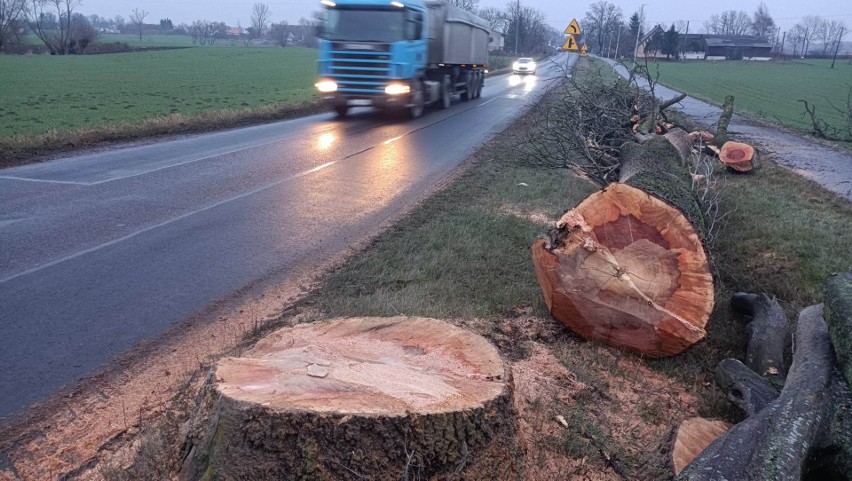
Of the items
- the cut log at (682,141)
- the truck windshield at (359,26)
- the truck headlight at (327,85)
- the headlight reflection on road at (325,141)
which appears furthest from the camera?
the truck headlight at (327,85)

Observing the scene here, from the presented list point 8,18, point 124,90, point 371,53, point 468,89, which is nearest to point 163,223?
point 371,53

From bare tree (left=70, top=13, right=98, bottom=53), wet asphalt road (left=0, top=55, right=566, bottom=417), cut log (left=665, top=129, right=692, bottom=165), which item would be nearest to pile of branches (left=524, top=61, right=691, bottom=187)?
cut log (left=665, top=129, right=692, bottom=165)

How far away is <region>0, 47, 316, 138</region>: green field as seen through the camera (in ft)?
58.9

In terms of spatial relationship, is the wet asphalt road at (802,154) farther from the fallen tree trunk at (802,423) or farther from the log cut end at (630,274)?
the fallen tree trunk at (802,423)

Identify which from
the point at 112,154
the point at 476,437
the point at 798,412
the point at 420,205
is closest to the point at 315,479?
the point at 476,437

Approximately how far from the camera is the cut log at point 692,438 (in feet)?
9.91

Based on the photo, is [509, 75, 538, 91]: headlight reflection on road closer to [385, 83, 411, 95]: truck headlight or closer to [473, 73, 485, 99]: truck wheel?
[473, 73, 485, 99]: truck wheel

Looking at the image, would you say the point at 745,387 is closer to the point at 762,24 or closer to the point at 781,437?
the point at 781,437

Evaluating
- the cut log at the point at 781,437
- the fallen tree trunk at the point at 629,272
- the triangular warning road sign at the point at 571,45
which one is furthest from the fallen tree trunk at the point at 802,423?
the triangular warning road sign at the point at 571,45

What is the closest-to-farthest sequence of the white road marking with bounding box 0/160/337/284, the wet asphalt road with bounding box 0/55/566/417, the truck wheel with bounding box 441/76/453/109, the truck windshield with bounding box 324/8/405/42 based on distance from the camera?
the wet asphalt road with bounding box 0/55/566/417 < the white road marking with bounding box 0/160/337/284 < the truck windshield with bounding box 324/8/405/42 < the truck wheel with bounding box 441/76/453/109

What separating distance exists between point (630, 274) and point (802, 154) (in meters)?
11.9

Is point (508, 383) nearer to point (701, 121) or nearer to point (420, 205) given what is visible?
point (420, 205)

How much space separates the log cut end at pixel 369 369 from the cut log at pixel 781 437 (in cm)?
91

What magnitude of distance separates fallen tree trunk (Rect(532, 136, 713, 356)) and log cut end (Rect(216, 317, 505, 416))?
4.94ft
